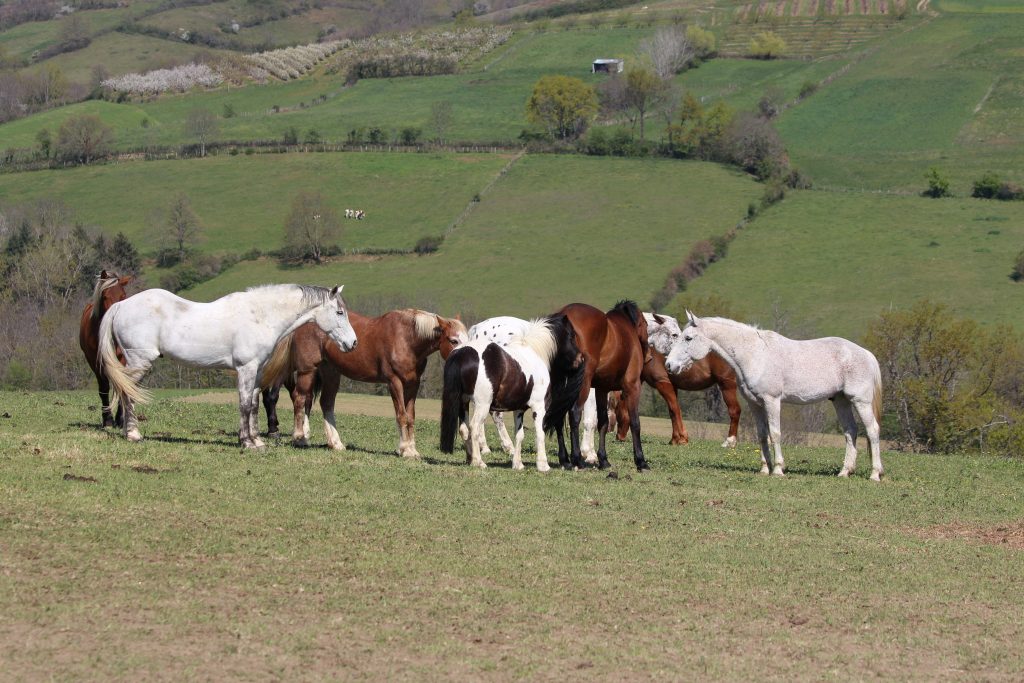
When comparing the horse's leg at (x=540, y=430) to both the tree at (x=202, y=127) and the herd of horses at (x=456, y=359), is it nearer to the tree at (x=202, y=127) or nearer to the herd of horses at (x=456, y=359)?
the herd of horses at (x=456, y=359)

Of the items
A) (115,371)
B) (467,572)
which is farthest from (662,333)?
(467,572)

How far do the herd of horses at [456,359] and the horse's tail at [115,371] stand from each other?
2 centimetres

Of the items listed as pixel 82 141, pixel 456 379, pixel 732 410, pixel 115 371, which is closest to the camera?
pixel 115 371

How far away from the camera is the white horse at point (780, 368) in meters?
20.1

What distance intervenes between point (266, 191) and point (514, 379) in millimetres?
91591

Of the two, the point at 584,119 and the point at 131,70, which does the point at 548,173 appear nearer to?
the point at 584,119

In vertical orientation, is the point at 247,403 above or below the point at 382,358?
below

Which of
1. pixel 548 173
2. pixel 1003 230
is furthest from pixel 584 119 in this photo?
pixel 1003 230

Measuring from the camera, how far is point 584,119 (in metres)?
122

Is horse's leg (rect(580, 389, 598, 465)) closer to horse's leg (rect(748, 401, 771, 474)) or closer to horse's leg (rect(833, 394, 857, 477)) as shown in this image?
horse's leg (rect(748, 401, 771, 474))

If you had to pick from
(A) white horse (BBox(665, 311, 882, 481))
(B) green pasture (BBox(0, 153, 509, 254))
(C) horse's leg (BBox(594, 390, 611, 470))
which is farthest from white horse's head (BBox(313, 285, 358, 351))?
(B) green pasture (BBox(0, 153, 509, 254))

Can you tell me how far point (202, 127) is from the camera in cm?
12331

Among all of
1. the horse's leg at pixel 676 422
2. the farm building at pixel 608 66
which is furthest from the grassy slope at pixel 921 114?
the horse's leg at pixel 676 422

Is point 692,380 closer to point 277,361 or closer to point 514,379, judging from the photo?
point 514,379
